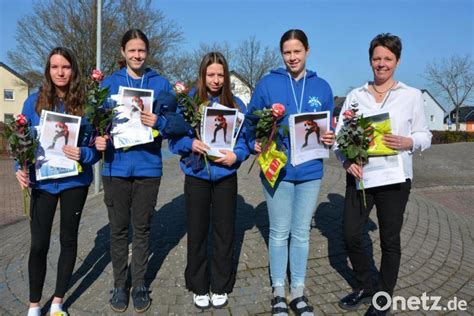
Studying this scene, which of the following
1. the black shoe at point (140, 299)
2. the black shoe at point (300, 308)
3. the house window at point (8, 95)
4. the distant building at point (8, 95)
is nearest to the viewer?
the black shoe at point (300, 308)

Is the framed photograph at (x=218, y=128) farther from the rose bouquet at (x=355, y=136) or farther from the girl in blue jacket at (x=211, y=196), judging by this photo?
the rose bouquet at (x=355, y=136)

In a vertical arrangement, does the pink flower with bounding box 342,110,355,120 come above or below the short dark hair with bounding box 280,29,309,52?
below

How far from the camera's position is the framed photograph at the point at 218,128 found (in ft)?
11.2

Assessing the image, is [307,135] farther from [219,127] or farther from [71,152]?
[71,152]

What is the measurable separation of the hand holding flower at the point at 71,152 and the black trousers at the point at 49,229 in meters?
0.31

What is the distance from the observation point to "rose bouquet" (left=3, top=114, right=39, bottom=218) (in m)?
3.18

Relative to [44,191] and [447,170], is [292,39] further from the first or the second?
[447,170]

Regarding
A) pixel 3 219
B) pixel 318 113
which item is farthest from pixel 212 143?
pixel 3 219

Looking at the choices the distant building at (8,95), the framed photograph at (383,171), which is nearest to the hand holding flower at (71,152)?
the framed photograph at (383,171)

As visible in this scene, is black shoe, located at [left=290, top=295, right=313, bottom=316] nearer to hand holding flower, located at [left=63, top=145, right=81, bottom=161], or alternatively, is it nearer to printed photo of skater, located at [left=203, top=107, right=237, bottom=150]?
printed photo of skater, located at [left=203, top=107, right=237, bottom=150]

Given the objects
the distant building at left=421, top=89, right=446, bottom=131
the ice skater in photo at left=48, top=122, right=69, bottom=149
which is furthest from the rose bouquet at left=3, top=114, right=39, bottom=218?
the distant building at left=421, top=89, right=446, bottom=131

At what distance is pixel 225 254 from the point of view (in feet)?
12.5

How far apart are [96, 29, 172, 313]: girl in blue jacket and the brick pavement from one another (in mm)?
337

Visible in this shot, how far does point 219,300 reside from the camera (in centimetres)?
383
